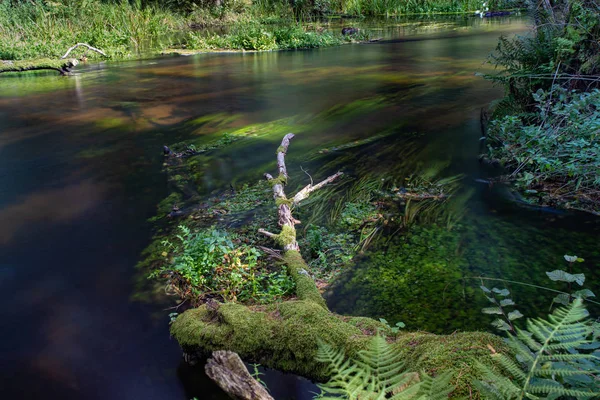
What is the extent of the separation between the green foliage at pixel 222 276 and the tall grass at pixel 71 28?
1704cm

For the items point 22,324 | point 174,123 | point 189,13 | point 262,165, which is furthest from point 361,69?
point 189,13

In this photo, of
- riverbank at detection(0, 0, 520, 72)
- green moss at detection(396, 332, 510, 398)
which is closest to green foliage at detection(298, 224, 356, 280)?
green moss at detection(396, 332, 510, 398)

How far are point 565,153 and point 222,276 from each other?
4344 mm

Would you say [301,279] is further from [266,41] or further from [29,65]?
[266,41]

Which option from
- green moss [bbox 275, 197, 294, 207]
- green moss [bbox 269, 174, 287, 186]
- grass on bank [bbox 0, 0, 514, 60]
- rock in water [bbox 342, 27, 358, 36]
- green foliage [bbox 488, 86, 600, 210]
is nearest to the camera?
green foliage [bbox 488, 86, 600, 210]

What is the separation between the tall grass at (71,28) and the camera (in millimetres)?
18453

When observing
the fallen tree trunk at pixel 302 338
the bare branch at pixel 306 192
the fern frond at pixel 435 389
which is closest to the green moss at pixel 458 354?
the fallen tree trunk at pixel 302 338

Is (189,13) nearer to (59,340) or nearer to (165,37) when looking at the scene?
(165,37)

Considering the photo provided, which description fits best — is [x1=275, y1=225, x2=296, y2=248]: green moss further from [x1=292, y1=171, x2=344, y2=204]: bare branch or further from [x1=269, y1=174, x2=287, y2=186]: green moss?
[x1=269, y1=174, x2=287, y2=186]: green moss

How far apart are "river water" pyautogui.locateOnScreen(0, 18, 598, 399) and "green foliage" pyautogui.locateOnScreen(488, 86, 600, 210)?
1.66 feet

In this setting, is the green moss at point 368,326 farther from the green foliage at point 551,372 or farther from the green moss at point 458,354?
the green foliage at point 551,372

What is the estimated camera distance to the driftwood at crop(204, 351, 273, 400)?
9.28ft

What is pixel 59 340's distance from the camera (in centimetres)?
414

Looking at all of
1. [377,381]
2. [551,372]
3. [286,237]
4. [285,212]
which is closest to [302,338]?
[377,381]
